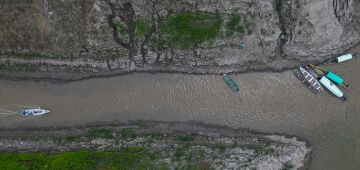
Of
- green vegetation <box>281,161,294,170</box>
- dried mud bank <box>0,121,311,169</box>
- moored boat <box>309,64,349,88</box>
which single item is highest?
moored boat <box>309,64,349,88</box>

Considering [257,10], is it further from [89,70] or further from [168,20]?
[89,70]

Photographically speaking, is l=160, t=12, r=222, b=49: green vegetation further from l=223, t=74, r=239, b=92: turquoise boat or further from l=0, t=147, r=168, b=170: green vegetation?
l=0, t=147, r=168, b=170: green vegetation

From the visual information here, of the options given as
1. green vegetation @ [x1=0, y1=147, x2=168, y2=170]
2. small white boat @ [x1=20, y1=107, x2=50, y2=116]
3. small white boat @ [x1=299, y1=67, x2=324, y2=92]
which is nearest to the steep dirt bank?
small white boat @ [x1=299, y1=67, x2=324, y2=92]

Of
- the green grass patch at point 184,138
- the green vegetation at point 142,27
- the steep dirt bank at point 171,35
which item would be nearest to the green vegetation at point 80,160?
the green grass patch at point 184,138

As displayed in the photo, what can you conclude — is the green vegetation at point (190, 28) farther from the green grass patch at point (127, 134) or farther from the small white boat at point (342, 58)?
the small white boat at point (342, 58)

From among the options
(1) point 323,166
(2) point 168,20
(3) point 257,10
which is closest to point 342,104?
(1) point 323,166

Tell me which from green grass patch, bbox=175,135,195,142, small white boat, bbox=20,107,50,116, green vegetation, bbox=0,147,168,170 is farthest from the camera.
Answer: green grass patch, bbox=175,135,195,142

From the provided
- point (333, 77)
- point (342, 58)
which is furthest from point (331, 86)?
point (342, 58)
